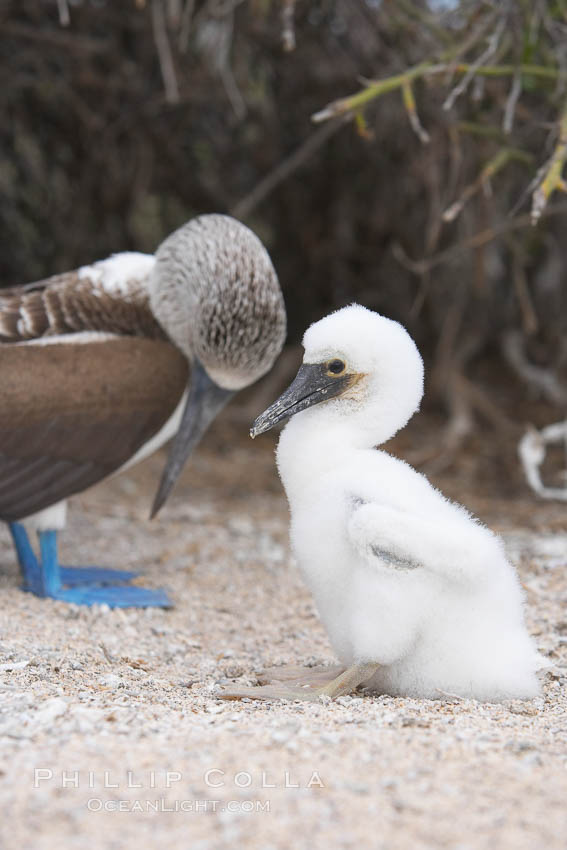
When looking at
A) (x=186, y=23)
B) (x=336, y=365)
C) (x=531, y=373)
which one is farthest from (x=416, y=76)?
(x=531, y=373)

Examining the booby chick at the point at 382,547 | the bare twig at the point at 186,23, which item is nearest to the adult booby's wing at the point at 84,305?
the bare twig at the point at 186,23

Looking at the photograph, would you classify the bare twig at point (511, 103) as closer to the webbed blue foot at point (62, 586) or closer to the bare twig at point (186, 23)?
the bare twig at point (186, 23)

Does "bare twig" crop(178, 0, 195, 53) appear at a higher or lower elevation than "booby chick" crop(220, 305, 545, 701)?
higher

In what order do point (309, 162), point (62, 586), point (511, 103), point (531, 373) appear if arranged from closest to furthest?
1. point (511, 103)
2. point (62, 586)
3. point (531, 373)
4. point (309, 162)

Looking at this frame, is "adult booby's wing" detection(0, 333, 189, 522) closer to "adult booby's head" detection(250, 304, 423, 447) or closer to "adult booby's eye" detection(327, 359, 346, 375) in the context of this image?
"adult booby's head" detection(250, 304, 423, 447)

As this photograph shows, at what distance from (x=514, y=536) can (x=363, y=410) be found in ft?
9.70

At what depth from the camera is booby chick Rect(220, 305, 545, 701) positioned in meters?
3.07

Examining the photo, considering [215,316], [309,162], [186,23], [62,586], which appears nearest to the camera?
[215,316]

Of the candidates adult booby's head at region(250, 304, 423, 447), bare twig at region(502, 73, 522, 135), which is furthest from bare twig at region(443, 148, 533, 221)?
adult booby's head at region(250, 304, 423, 447)

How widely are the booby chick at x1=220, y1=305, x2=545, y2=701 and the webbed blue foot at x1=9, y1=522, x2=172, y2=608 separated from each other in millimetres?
1491

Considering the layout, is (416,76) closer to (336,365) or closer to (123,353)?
(123,353)

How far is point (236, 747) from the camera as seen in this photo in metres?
2.52

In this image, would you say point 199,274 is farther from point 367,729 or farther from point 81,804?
point 81,804

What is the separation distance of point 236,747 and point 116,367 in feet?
8.65
